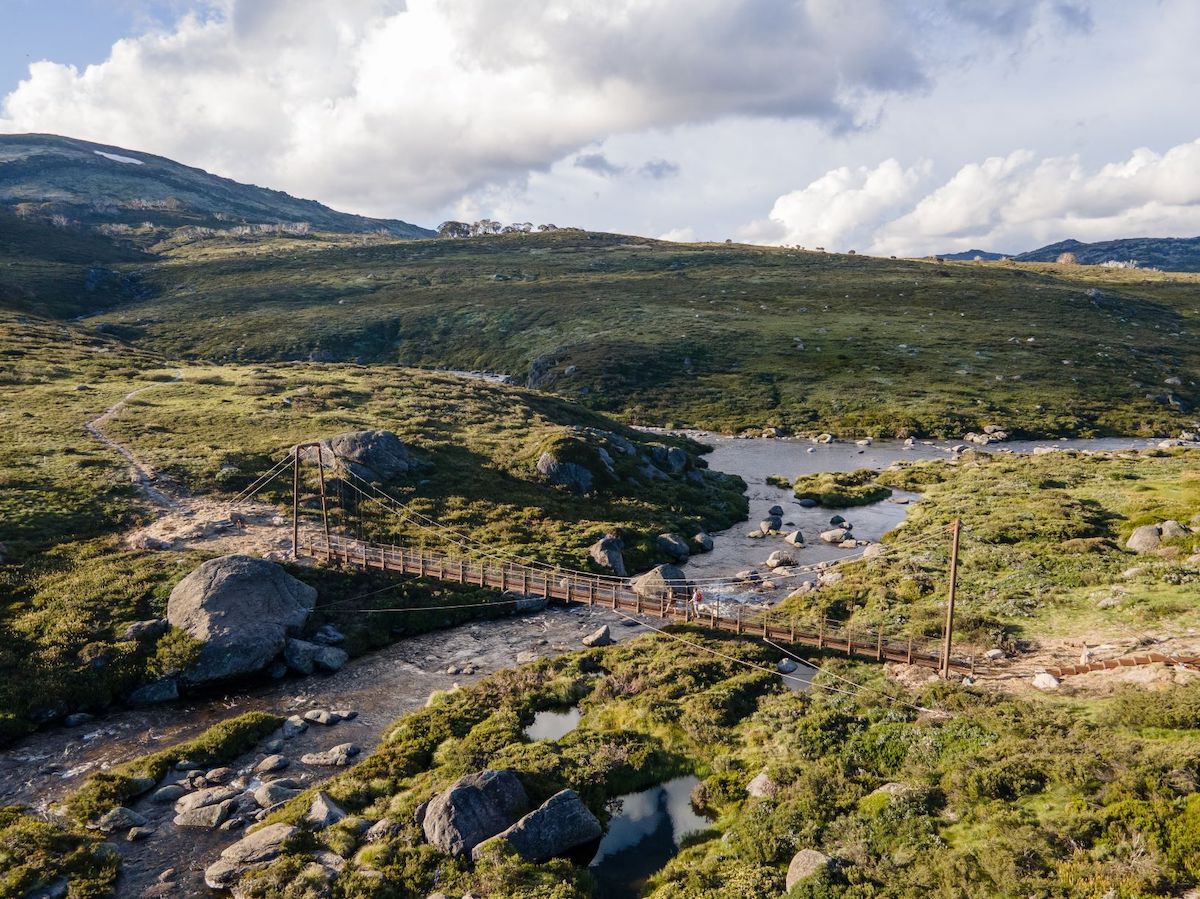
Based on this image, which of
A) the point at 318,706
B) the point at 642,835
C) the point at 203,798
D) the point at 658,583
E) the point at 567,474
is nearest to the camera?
the point at 642,835

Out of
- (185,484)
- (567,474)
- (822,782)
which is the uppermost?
(185,484)

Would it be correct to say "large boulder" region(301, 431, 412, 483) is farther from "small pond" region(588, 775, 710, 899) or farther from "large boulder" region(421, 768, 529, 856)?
"small pond" region(588, 775, 710, 899)

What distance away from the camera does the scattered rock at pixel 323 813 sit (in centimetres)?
2303

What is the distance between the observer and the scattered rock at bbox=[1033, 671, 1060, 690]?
1067 inches

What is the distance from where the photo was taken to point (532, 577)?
139 feet

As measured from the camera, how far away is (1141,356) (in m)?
126

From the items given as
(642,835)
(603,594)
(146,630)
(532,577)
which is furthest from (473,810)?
(146,630)

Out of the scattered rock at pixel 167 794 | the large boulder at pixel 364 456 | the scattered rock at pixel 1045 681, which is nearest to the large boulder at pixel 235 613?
the scattered rock at pixel 167 794

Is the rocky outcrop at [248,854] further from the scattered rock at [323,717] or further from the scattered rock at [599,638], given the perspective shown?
the scattered rock at [599,638]

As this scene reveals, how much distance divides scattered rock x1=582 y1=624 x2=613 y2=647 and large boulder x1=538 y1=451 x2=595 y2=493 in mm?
22319

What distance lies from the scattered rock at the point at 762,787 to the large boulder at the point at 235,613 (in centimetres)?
2412

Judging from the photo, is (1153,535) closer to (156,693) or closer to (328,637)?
(328,637)

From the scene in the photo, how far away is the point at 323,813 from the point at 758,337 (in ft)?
408

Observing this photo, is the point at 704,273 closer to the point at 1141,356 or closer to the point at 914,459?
the point at 1141,356
